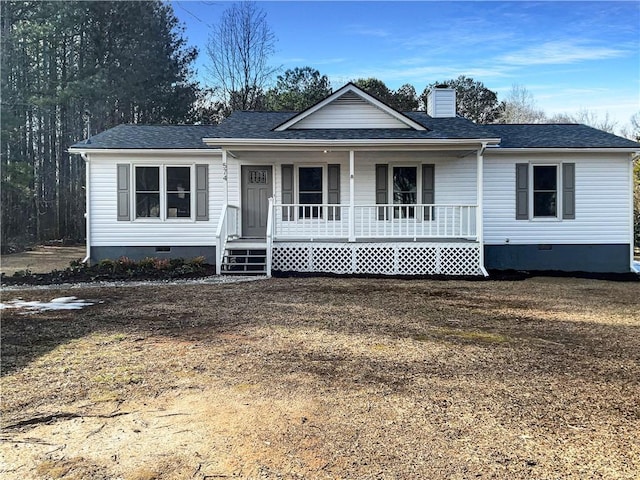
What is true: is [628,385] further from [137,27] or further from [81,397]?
[137,27]

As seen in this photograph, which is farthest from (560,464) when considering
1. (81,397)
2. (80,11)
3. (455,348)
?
(80,11)

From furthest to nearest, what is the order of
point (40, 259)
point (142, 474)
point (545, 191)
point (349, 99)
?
point (40, 259), point (545, 191), point (349, 99), point (142, 474)

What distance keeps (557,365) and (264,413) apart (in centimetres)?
279

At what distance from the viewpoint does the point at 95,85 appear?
2233cm

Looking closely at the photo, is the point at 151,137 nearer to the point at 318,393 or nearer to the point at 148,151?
the point at 148,151

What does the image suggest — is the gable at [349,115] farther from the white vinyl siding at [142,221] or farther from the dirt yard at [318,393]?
the dirt yard at [318,393]

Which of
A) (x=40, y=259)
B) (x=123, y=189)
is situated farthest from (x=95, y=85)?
(x=123, y=189)

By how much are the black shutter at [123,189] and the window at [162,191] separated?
0.73 ft

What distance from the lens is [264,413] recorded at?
3334mm

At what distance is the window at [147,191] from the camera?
12906 millimetres

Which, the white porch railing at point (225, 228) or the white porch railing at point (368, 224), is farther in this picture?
the white porch railing at point (368, 224)

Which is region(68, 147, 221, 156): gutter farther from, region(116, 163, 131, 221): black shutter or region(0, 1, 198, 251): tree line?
region(0, 1, 198, 251): tree line

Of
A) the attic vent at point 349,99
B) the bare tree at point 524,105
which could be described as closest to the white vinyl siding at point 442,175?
the attic vent at point 349,99

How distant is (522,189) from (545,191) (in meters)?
0.63
